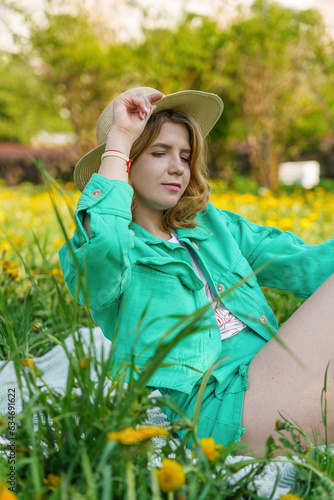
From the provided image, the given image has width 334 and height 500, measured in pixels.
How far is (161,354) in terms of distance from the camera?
2.86 feet

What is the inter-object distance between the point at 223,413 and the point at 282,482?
35 cm

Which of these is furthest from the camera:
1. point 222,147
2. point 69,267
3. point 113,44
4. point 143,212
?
point 222,147

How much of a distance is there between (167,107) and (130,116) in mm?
253

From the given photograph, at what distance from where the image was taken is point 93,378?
1.99m

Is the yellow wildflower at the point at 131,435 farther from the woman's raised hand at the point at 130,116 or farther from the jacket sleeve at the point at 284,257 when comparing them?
the jacket sleeve at the point at 284,257

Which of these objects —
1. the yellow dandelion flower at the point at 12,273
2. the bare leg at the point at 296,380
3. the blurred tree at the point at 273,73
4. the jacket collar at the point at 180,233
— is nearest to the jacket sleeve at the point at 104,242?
the jacket collar at the point at 180,233

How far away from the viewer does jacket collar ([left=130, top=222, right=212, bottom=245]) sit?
167cm

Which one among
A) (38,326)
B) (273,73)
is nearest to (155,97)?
(38,326)

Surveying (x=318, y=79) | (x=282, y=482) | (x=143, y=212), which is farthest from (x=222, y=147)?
(x=282, y=482)

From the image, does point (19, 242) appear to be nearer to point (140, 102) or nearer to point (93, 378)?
point (93, 378)

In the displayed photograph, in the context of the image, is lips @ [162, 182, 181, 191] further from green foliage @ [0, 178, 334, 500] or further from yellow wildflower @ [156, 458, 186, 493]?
yellow wildflower @ [156, 458, 186, 493]

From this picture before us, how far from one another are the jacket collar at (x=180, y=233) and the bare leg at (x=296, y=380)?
1.63ft

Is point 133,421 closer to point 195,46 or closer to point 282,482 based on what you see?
point 282,482

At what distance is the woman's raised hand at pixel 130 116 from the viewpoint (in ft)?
5.11
